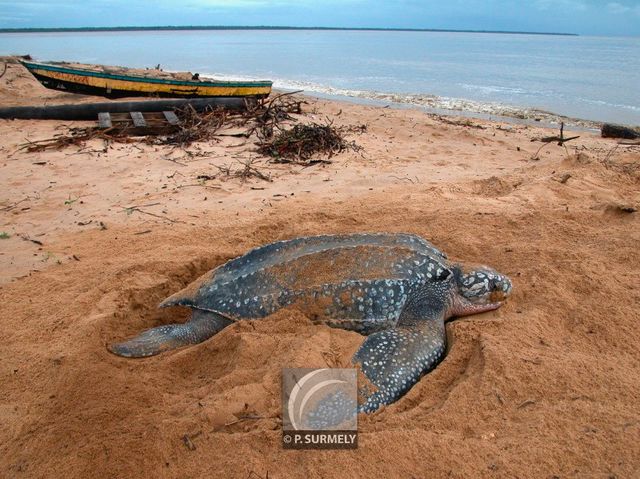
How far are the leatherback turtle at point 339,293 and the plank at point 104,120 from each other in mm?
5205

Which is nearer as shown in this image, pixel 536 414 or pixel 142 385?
pixel 536 414

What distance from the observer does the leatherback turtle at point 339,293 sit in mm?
2414

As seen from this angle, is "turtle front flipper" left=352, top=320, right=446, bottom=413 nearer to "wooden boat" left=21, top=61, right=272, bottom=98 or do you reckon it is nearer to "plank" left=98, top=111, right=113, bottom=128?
"plank" left=98, top=111, right=113, bottom=128

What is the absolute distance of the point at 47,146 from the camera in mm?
5922

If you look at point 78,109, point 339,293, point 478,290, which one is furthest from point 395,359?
point 78,109

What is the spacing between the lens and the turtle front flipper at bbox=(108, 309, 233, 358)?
2371 millimetres

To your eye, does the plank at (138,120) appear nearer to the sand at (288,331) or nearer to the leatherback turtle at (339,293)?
the sand at (288,331)

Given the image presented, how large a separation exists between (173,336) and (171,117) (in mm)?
5562

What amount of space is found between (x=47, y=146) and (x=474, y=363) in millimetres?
6221

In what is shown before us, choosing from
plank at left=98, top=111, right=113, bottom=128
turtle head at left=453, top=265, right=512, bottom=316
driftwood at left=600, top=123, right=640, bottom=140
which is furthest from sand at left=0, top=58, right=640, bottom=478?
driftwood at left=600, top=123, right=640, bottom=140

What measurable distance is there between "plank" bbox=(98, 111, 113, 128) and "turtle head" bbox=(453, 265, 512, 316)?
6103mm

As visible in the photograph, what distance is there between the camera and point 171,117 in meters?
7.10

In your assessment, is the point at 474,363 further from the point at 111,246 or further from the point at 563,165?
the point at 563,165

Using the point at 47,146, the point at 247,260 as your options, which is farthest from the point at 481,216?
the point at 47,146
